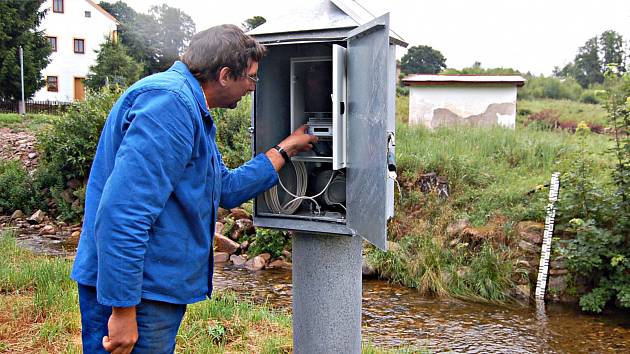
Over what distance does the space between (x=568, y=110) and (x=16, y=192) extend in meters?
16.0

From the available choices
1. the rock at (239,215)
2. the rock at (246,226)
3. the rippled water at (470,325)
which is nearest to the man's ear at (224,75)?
the rippled water at (470,325)

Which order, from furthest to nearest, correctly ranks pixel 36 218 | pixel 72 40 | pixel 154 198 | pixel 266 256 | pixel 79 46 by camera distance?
pixel 79 46 → pixel 72 40 → pixel 36 218 → pixel 266 256 → pixel 154 198

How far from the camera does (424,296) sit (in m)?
7.43

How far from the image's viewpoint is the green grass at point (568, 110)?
58.1 feet

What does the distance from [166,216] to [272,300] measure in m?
5.06

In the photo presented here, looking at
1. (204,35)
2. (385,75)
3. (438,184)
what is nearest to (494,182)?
(438,184)

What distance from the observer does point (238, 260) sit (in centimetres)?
891

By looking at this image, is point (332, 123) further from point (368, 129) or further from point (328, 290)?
point (328, 290)

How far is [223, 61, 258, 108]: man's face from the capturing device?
244cm

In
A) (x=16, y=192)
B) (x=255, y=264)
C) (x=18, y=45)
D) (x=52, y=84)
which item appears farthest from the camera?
(x=52, y=84)

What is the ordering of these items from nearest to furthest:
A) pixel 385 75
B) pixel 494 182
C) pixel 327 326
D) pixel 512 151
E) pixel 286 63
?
pixel 385 75
pixel 327 326
pixel 286 63
pixel 494 182
pixel 512 151

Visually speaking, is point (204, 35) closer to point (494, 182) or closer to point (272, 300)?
point (272, 300)

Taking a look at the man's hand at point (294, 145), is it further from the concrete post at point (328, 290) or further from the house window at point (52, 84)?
the house window at point (52, 84)

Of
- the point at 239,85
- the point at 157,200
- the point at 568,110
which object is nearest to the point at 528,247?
the point at 239,85
